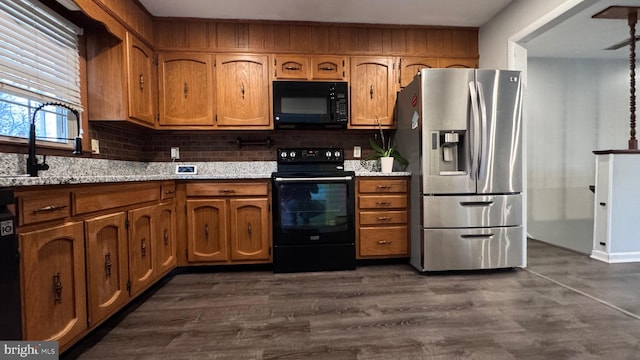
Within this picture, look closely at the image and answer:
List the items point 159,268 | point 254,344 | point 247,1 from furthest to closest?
point 247,1 < point 159,268 < point 254,344

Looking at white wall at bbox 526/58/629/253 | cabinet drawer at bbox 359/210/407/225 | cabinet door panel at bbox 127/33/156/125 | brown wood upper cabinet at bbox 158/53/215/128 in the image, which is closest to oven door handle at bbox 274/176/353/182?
cabinet drawer at bbox 359/210/407/225

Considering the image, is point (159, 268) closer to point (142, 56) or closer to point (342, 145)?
point (142, 56)

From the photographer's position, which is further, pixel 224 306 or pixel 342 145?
pixel 342 145

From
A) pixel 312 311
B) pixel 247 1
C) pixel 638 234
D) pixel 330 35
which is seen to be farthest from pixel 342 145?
pixel 638 234

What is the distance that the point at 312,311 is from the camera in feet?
6.17

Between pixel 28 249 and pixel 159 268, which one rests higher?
pixel 28 249

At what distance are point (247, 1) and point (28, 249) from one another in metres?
2.40

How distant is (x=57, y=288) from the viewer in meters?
1.30

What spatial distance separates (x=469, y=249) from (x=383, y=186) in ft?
2.96

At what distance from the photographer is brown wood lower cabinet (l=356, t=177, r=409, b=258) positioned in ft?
9.02

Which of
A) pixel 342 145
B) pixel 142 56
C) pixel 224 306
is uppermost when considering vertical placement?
pixel 142 56

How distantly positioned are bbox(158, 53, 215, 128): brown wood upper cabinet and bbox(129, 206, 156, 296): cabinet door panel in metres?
1.08

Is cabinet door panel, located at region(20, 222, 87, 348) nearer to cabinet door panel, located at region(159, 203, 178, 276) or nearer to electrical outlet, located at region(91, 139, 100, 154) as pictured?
cabinet door panel, located at region(159, 203, 178, 276)

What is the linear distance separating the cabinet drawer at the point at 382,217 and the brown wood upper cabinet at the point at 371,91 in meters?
0.92
